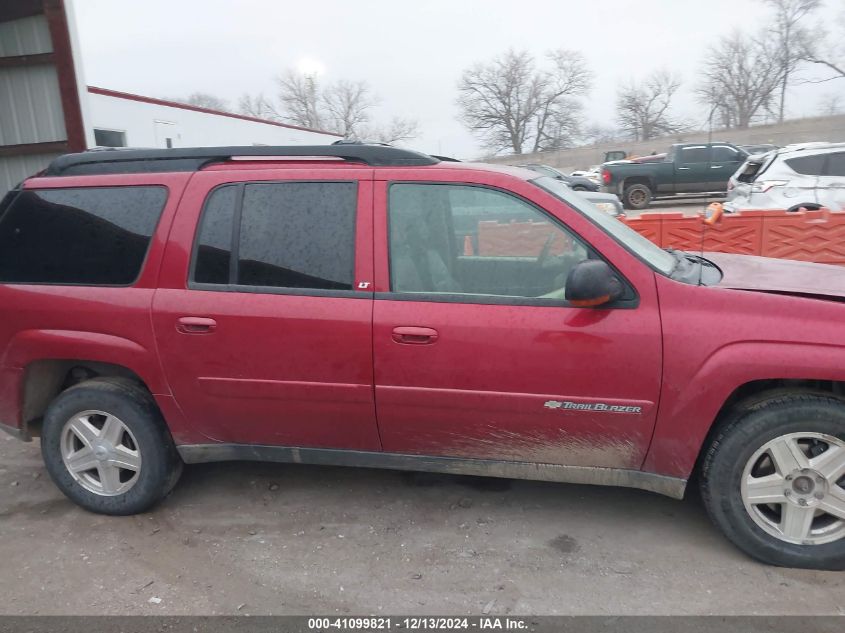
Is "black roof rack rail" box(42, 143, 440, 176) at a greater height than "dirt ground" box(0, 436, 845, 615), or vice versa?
"black roof rack rail" box(42, 143, 440, 176)

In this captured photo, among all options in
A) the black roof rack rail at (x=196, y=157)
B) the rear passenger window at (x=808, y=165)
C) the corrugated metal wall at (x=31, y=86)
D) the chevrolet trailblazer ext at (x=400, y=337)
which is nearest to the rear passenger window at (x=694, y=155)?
the rear passenger window at (x=808, y=165)

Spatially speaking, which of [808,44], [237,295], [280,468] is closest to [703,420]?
[237,295]

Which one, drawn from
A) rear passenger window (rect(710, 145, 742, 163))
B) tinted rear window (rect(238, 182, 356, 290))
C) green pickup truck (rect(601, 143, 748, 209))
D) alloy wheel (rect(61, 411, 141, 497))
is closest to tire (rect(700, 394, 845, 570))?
tinted rear window (rect(238, 182, 356, 290))

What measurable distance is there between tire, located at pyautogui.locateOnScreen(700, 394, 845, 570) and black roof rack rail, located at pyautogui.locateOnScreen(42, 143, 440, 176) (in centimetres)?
190

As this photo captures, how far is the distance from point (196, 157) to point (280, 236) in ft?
2.23

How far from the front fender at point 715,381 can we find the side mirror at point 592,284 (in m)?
0.48

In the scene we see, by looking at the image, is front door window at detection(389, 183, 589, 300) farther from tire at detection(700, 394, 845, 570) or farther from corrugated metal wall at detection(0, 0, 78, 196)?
corrugated metal wall at detection(0, 0, 78, 196)

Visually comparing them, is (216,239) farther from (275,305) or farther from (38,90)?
(38,90)

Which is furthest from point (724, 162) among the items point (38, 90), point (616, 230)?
point (616, 230)

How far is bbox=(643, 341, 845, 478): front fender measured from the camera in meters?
2.50

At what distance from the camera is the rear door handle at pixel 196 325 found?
9.82 ft

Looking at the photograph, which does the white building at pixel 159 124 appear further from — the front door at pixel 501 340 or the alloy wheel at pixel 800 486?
the alloy wheel at pixel 800 486

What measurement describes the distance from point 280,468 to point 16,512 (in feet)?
4.79

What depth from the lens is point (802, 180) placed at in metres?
10.5
